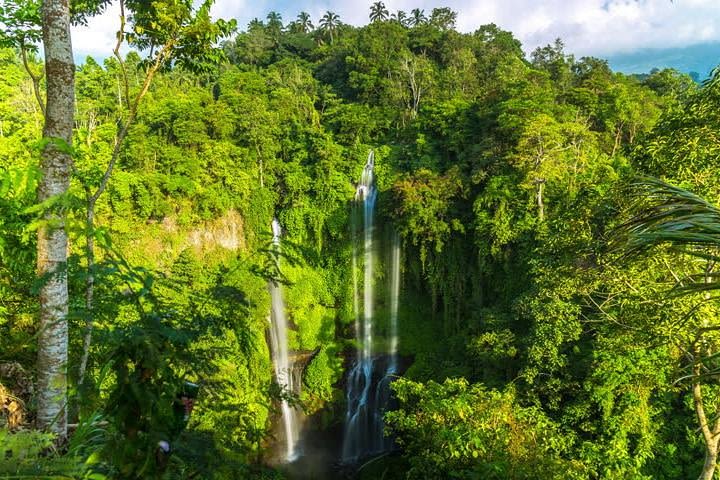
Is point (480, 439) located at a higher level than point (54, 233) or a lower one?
lower

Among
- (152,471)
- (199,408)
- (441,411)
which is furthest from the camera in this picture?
(441,411)

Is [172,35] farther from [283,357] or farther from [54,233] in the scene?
[283,357]

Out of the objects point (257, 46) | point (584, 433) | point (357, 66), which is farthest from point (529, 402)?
point (257, 46)

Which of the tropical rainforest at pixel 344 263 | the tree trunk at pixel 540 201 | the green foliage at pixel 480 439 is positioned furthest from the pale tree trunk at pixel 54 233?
the tree trunk at pixel 540 201

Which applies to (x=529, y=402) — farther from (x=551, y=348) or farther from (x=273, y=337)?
(x=273, y=337)

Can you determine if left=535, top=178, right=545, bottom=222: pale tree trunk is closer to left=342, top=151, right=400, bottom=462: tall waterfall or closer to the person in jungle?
left=342, top=151, right=400, bottom=462: tall waterfall

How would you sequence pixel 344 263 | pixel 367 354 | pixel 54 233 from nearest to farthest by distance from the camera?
1. pixel 54 233
2. pixel 367 354
3. pixel 344 263

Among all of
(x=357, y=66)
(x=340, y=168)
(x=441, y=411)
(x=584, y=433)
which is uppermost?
(x=357, y=66)

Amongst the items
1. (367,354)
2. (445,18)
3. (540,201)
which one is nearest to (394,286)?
(367,354)
